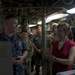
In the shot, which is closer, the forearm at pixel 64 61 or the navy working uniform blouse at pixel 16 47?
the navy working uniform blouse at pixel 16 47

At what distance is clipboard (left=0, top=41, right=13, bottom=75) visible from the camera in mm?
1213

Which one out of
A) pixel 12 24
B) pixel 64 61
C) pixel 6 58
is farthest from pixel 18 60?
pixel 6 58

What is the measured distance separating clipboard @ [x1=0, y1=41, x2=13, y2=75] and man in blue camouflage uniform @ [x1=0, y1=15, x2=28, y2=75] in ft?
3.03

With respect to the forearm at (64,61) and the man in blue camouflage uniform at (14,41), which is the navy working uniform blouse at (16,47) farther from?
the forearm at (64,61)

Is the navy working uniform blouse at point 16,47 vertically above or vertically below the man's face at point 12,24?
below

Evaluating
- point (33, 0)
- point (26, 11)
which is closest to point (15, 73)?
point (33, 0)

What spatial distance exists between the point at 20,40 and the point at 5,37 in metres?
0.20

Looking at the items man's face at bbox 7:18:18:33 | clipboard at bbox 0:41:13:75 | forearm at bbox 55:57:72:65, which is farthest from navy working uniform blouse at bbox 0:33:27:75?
clipboard at bbox 0:41:13:75

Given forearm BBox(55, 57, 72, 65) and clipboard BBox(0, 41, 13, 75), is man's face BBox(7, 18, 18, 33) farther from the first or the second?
clipboard BBox(0, 41, 13, 75)

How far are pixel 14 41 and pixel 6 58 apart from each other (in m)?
1.13

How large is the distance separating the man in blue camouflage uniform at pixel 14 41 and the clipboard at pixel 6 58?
92cm

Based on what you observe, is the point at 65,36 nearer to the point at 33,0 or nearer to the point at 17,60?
the point at 17,60

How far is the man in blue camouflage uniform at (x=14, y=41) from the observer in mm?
2205

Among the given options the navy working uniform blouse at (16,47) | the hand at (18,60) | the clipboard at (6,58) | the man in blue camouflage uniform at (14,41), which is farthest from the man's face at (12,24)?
the clipboard at (6,58)
